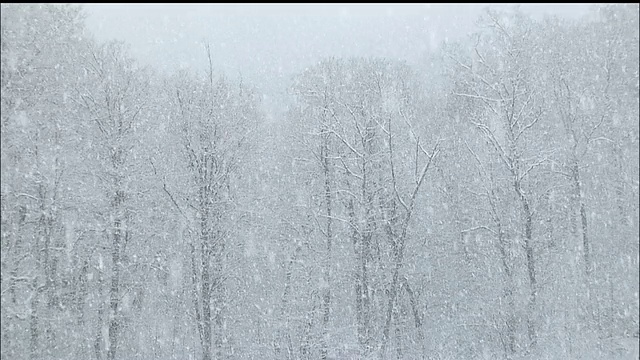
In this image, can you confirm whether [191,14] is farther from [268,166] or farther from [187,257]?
[187,257]

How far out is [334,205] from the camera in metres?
22.7

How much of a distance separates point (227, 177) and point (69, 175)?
512 centimetres

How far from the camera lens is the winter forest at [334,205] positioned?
16031 mm

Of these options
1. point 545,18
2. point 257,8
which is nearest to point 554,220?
point 545,18

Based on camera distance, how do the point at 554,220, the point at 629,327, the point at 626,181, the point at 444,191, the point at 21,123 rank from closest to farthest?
the point at 21,123 < the point at 629,327 < the point at 626,181 < the point at 554,220 < the point at 444,191

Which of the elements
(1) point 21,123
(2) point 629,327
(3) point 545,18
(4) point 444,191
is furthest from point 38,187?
(3) point 545,18

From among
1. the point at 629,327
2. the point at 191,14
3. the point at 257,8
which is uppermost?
the point at 257,8

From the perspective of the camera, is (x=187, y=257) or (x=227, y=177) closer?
(x=227, y=177)

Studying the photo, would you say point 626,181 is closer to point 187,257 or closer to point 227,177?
point 227,177

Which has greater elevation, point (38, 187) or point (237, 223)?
point (38, 187)

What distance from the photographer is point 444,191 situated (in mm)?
22531

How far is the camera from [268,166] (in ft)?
78.3

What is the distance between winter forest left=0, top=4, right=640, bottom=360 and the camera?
16.0 m

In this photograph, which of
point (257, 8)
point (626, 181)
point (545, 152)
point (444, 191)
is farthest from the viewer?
point (257, 8)
